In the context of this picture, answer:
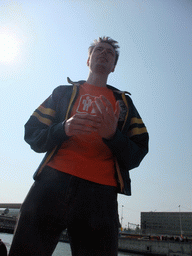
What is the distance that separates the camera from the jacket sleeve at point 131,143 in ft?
5.75

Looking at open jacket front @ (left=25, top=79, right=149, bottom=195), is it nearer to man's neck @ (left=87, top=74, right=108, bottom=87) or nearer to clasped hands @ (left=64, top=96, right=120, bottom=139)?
clasped hands @ (left=64, top=96, right=120, bottom=139)

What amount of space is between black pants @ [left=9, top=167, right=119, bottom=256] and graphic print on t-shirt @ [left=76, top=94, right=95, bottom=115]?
0.81 metres

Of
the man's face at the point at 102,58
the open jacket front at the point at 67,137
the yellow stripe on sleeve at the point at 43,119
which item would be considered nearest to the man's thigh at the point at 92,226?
the open jacket front at the point at 67,137

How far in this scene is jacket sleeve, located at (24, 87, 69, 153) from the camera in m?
1.83

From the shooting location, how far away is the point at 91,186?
68.7 inches

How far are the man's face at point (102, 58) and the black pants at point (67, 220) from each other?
1643mm

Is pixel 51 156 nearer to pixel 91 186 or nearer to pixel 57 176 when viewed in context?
pixel 57 176

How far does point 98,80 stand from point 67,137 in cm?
117

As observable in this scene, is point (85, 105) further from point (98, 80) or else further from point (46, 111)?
point (98, 80)

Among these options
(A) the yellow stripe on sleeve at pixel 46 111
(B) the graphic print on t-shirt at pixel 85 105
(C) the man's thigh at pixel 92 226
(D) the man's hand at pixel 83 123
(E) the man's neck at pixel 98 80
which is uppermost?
(E) the man's neck at pixel 98 80

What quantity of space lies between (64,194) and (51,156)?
43 centimetres

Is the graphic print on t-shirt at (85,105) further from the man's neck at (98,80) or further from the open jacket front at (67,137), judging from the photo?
the man's neck at (98,80)

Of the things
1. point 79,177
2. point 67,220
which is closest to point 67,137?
point 79,177

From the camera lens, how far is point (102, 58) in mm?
2697
